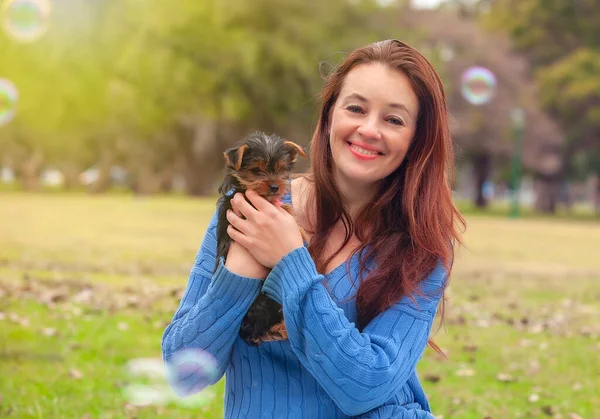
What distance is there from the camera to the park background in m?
5.39

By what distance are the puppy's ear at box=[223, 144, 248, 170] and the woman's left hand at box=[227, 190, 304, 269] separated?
160 millimetres

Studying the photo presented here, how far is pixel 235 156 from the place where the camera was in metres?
2.64

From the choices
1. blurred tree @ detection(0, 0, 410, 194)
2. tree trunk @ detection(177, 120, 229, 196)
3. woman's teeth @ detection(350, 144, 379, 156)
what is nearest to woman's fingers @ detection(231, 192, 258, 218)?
woman's teeth @ detection(350, 144, 379, 156)

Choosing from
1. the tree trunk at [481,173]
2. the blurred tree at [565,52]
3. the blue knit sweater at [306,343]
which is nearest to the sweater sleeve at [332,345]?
the blue knit sweater at [306,343]

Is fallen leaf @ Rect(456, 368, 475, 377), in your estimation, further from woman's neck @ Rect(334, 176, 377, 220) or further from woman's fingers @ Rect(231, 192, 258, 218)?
woman's fingers @ Rect(231, 192, 258, 218)

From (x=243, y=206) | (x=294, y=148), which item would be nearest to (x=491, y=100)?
(x=294, y=148)

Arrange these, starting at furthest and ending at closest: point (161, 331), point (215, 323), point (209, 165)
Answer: point (209, 165) < point (161, 331) < point (215, 323)

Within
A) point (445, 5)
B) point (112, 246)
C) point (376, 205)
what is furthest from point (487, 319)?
point (445, 5)

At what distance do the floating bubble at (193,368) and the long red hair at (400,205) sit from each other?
547 millimetres

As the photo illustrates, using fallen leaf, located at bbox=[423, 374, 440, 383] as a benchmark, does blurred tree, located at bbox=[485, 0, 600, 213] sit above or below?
above

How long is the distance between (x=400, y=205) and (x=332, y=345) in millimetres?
772

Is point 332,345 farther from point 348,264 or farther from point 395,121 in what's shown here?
point 395,121

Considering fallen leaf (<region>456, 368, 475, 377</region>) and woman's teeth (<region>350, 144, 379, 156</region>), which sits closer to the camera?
woman's teeth (<region>350, 144, 379, 156</region>)

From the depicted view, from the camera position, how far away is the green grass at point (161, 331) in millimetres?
4809
